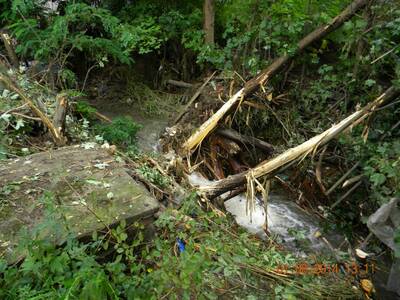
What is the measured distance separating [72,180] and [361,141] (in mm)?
3310

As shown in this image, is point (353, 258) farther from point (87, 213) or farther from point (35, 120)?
point (35, 120)

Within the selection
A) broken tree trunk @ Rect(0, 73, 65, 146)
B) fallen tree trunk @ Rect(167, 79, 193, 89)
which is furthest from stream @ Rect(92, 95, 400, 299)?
broken tree trunk @ Rect(0, 73, 65, 146)

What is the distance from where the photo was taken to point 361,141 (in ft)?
14.0

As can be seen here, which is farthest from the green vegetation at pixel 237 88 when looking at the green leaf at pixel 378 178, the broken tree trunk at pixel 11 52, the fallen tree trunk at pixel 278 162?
the fallen tree trunk at pixel 278 162

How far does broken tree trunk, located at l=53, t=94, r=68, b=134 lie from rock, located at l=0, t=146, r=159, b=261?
0.77 m

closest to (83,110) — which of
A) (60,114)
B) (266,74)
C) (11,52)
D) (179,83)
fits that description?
(60,114)

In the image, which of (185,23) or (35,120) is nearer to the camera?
(35,120)

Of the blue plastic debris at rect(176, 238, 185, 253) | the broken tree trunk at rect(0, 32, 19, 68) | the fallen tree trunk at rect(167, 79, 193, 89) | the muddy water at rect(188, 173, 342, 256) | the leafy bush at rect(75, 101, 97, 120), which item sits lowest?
the muddy water at rect(188, 173, 342, 256)

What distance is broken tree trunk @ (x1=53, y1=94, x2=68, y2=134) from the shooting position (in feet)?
13.1

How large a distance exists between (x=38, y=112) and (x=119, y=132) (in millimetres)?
1029

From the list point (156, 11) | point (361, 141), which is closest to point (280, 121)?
point (361, 141)
